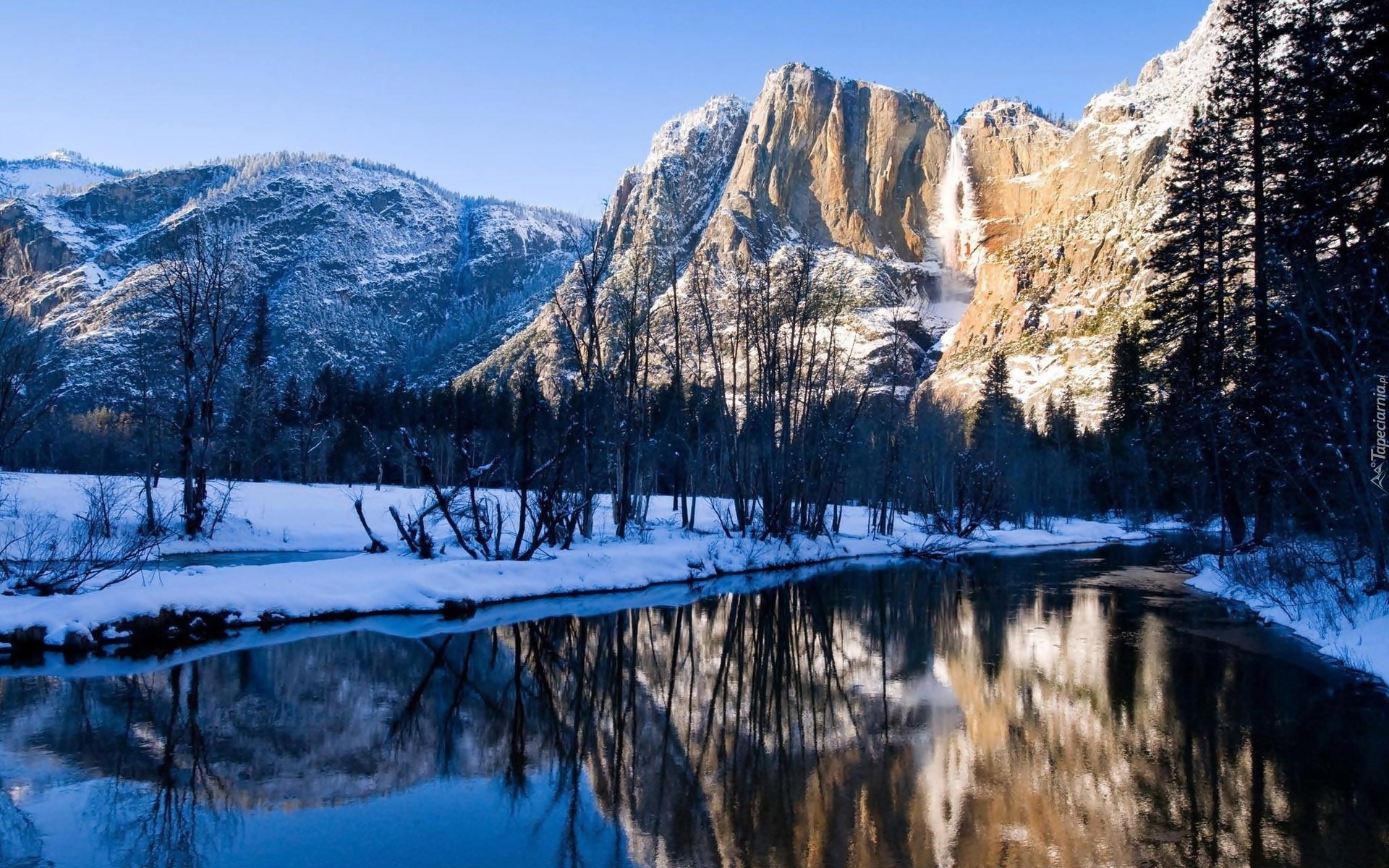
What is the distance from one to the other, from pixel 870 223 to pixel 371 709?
18611 centimetres

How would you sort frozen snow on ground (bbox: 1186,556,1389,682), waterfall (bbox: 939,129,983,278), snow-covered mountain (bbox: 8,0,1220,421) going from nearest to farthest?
frozen snow on ground (bbox: 1186,556,1389,682), snow-covered mountain (bbox: 8,0,1220,421), waterfall (bbox: 939,129,983,278)

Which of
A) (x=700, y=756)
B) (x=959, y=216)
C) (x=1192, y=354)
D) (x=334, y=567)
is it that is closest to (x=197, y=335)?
(x=334, y=567)

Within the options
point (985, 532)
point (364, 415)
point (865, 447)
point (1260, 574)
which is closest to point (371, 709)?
point (1260, 574)

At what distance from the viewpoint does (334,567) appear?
1908 centimetres

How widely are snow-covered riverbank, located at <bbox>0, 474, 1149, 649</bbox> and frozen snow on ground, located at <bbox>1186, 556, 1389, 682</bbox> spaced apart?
48.2 feet

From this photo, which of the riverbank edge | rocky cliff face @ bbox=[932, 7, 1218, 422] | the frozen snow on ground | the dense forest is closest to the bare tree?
the dense forest

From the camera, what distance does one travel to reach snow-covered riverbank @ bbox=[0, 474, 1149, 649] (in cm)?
1395

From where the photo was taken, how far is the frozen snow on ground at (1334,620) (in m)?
12.5

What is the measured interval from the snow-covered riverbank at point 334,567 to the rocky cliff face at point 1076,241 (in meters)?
79.2

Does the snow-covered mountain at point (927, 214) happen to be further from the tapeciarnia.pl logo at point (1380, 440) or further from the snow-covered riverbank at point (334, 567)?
the tapeciarnia.pl logo at point (1380, 440)

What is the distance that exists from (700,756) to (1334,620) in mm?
12812

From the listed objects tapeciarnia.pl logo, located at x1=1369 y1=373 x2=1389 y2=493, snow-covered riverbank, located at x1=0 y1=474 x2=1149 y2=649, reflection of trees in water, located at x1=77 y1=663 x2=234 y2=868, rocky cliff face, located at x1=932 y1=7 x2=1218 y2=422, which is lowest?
reflection of trees in water, located at x1=77 y1=663 x2=234 y2=868

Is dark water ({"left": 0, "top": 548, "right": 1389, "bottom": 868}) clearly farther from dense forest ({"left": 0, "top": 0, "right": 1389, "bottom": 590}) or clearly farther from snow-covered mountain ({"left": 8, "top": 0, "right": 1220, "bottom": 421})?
snow-covered mountain ({"left": 8, "top": 0, "right": 1220, "bottom": 421})

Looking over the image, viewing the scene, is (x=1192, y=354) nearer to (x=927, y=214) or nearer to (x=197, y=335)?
(x=197, y=335)
